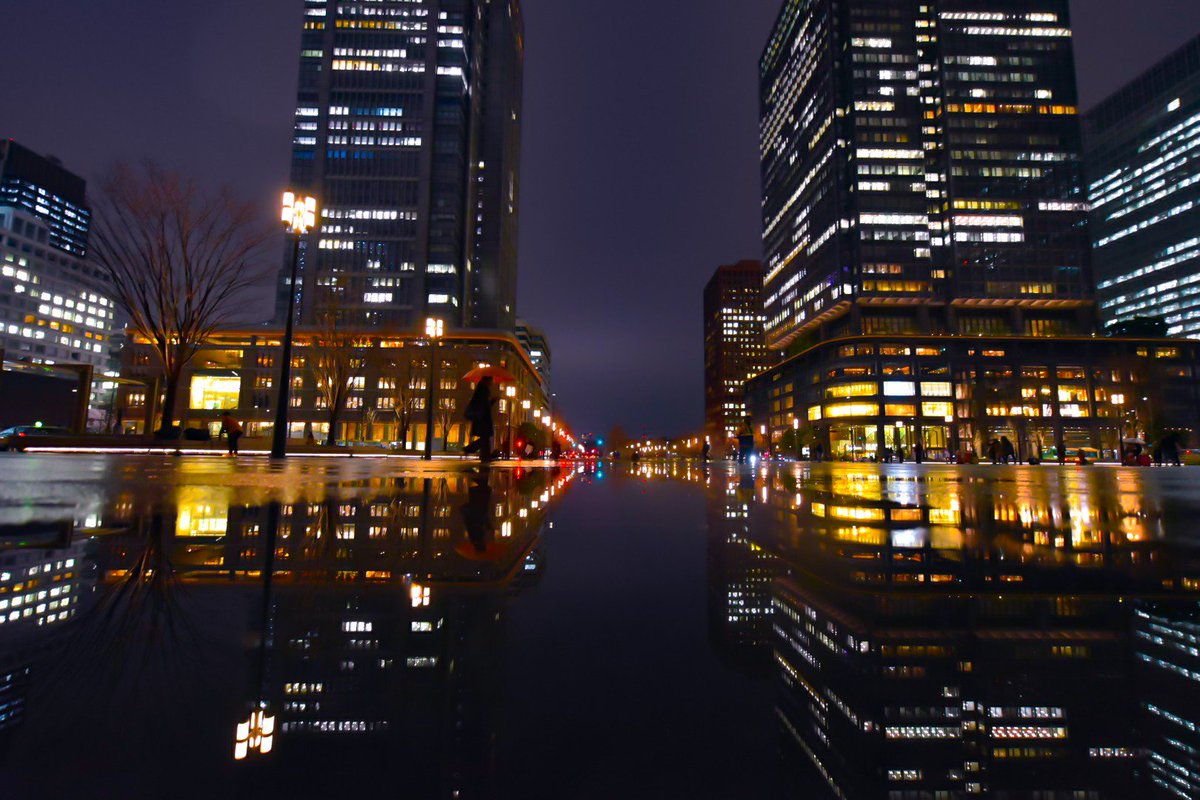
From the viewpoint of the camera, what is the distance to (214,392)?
7962cm

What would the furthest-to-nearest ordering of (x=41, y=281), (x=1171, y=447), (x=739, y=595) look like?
(x=41, y=281) < (x=1171, y=447) < (x=739, y=595)

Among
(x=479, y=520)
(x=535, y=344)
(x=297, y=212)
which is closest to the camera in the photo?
(x=479, y=520)

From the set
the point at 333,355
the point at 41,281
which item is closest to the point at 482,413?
the point at 333,355

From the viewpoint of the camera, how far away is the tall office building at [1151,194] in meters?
100

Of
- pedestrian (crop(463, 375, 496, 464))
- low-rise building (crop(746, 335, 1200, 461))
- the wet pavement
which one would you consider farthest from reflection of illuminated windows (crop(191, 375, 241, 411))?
the wet pavement

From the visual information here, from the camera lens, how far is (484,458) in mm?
14359

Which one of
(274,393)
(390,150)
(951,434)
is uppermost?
(390,150)

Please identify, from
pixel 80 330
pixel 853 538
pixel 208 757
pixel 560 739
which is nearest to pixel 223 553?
pixel 208 757

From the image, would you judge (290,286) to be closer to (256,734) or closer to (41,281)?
(256,734)

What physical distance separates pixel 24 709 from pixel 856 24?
4612 inches

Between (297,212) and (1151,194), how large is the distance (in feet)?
502

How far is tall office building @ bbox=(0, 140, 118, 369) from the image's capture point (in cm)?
9088

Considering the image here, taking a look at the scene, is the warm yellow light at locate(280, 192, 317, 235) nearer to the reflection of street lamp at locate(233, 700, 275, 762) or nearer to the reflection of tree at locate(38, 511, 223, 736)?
the reflection of tree at locate(38, 511, 223, 736)

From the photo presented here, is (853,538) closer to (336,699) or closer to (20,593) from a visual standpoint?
(336,699)
